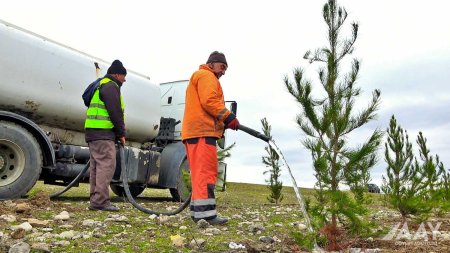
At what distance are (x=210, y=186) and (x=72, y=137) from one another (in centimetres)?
437

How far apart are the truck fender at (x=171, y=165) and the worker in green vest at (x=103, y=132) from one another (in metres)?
3.47

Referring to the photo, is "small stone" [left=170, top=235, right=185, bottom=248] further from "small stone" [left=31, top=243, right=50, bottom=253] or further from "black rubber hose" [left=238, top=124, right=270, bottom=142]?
"black rubber hose" [left=238, top=124, right=270, bottom=142]

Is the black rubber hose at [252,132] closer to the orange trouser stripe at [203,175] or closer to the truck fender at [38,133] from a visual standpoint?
the orange trouser stripe at [203,175]

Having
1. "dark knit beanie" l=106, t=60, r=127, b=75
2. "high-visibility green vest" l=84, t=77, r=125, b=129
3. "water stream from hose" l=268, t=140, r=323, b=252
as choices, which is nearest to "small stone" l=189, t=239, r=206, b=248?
"water stream from hose" l=268, t=140, r=323, b=252

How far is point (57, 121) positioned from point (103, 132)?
1919mm

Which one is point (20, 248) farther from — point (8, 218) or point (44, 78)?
point (44, 78)

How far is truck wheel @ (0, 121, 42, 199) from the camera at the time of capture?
7.53 m

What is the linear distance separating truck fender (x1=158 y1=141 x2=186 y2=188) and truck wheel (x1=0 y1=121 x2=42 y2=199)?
3.65 m

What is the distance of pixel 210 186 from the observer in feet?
20.0

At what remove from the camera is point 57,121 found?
8.87 m

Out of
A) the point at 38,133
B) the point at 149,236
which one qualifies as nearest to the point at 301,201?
the point at 149,236

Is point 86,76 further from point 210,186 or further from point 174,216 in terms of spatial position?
point 210,186

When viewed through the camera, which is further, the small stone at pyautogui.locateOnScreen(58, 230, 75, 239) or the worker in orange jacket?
the worker in orange jacket

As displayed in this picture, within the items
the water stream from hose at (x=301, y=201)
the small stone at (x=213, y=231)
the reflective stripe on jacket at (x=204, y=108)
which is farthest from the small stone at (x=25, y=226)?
the water stream from hose at (x=301, y=201)
